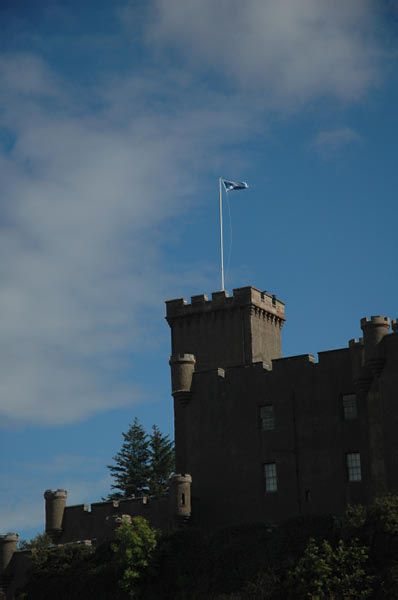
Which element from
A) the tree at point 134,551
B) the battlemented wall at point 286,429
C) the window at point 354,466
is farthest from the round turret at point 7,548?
the window at point 354,466

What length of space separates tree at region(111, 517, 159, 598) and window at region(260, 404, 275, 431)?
9959mm

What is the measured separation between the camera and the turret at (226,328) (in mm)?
71812

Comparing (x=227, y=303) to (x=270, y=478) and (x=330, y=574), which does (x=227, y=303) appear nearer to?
(x=270, y=478)

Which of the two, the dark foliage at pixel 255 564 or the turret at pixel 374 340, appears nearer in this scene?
the dark foliage at pixel 255 564

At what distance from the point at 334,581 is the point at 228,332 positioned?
25719 millimetres

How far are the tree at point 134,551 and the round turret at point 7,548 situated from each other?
412 inches

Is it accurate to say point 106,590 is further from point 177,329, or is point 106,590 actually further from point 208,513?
point 177,329

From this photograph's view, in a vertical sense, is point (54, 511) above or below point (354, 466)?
below

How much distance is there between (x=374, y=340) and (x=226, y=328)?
54.0 ft

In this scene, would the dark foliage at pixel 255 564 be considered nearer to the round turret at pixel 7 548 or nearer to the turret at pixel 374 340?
the round turret at pixel 7 548

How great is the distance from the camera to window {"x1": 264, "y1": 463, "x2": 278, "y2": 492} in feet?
209

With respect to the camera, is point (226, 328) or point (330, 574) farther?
point (226, 328)

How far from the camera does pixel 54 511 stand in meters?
69.3

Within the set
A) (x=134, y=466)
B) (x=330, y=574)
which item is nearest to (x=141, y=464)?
(x=134, y=466)
